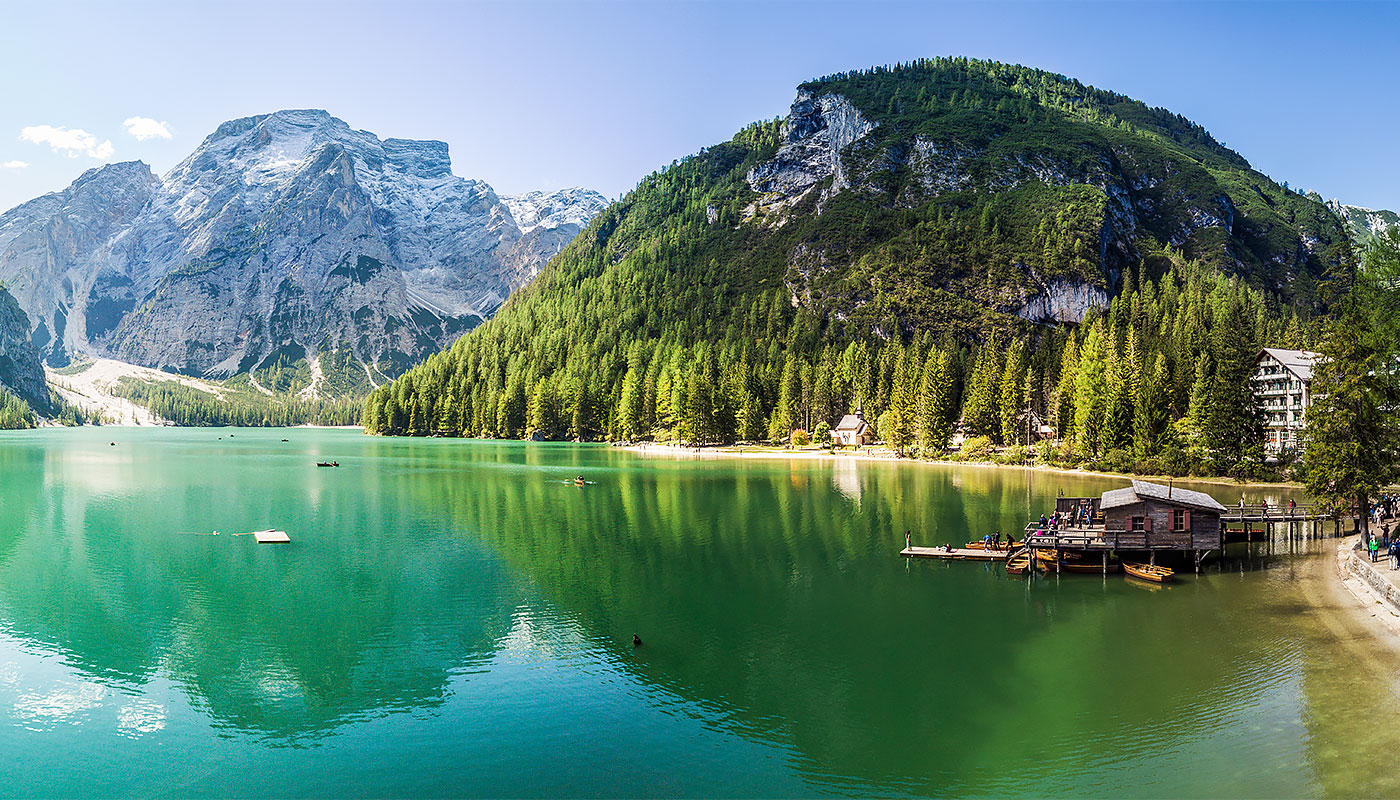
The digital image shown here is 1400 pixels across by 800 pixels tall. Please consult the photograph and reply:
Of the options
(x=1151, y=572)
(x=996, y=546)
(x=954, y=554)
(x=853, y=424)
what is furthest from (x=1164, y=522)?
(x=853, y=424)

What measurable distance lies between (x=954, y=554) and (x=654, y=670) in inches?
1099

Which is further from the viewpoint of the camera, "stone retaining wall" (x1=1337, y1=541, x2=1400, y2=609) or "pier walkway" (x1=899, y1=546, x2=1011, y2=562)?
"pier walkway" (x1=899, y1=546, x2=1011, y2=562)

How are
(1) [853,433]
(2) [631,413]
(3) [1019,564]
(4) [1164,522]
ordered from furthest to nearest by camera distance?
(2) [631,413], (1) [853,433], (4) [1164,522], (3) [1019,564]

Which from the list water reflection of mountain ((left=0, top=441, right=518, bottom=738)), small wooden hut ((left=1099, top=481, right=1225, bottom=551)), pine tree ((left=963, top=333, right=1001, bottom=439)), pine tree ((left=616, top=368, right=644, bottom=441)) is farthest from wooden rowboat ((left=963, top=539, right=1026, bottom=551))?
pine tree ((left=616, top=368, right=644, bottom=441))

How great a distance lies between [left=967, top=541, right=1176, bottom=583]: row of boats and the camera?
45562mm

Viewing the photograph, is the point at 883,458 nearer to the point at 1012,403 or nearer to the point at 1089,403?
the point at 1012,403

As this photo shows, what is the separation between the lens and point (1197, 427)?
96500 millimetres

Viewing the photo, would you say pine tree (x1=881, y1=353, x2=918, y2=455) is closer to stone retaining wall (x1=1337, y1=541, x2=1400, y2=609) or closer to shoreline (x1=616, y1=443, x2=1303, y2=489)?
shoreline (x1=616, y1=443, x2=1303, y2=489)

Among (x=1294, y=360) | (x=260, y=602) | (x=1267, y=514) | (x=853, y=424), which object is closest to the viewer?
(x=260, y=602)

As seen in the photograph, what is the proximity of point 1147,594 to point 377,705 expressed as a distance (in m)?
39.0

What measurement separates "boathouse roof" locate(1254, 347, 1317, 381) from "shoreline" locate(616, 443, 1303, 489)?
652 inches

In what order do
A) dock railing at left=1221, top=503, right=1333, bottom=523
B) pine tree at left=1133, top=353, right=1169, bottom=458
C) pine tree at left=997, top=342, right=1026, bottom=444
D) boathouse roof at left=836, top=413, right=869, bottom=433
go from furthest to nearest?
boathouse roof at left=836, top=413, right=869, bottom=433 → pine tree at left=997, top=342, right=1026, bottom=444 → pine tree at left=1133, top=353, right=1169, bottom=458 → dock railing at left=1221, top=503, right=1333, bottom=523

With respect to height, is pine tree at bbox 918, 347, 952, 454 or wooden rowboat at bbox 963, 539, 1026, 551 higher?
pine tree at bbox 918, 347, 952, 454

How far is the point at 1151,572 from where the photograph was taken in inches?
1783
